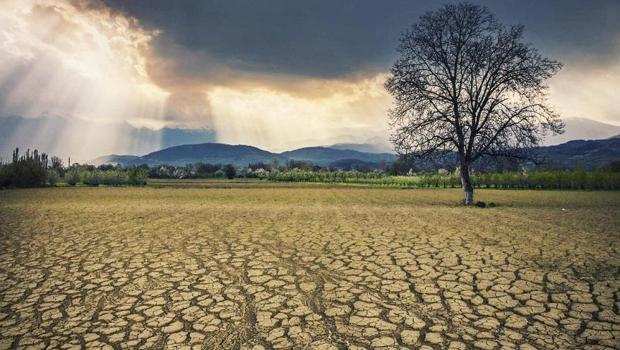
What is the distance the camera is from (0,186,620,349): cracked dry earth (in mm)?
4289

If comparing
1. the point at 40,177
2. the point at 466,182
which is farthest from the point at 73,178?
the point at 466,182

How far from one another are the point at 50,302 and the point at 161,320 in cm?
233

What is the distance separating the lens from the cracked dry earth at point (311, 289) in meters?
4.29

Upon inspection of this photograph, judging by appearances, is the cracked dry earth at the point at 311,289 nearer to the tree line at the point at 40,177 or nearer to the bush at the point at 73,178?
the tree line at the point at 40,177

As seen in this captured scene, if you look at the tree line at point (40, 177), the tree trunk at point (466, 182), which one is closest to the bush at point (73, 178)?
the tree line at point (40, 177)

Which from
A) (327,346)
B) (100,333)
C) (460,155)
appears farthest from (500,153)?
(100,333)

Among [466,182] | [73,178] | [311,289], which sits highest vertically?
[73,178]

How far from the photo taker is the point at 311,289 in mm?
6051

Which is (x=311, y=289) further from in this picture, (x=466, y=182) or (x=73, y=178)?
(x=73, y=178)

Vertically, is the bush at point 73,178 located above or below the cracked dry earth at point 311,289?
above

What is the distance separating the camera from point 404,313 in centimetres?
496

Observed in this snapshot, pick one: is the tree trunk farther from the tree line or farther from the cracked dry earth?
the tree line

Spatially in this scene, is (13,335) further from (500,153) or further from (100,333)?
(500,153)

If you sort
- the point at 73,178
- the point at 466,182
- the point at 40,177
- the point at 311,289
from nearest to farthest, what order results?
1. the point at 311,289
2. the point at 466,182
3. the point at 40,177
4. the point at 73,178
